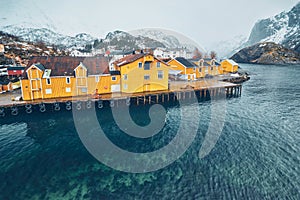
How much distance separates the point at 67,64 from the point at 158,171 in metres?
31.5

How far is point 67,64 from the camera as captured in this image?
41.1 metres

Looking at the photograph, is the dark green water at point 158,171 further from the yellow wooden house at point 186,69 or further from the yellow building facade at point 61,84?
the yellow wooden house at point 186,69

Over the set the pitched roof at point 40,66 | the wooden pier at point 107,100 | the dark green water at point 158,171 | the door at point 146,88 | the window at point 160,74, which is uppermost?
the pitched roof at point 40,66

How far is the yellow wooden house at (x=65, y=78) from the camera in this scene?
36.9m

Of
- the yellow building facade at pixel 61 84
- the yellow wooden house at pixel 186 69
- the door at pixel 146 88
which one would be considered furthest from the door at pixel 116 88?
the yellow wooden house at pixel 186 69

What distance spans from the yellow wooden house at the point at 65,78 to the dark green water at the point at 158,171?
18.7 feet

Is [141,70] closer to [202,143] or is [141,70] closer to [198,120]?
[198,120]

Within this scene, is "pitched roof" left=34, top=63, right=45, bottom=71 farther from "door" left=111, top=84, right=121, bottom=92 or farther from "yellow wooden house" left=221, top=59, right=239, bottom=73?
"yellow wooden house" left=221, top=59, right=239, bottom=73

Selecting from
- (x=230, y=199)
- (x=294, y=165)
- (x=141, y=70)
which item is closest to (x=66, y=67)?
(x=141, y=70)

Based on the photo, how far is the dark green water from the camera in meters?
17.4

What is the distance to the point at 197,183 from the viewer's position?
18344 millimetres

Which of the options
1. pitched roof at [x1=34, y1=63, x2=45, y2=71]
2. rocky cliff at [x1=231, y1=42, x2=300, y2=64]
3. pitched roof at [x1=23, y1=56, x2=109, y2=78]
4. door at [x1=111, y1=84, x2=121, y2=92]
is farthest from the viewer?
rocky cliff at [x1=231, y1=42, x2=300, y2=64]

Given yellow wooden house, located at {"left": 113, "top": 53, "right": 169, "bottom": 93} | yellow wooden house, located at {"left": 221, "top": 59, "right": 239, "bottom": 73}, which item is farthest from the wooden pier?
yellow wooden house, located at {"left": 221, "top": 59, "right": 239, "bottom": 73}

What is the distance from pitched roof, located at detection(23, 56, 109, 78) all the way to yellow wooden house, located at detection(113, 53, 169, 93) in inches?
165
